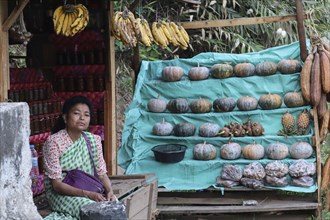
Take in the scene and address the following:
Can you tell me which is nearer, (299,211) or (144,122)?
(299,211)

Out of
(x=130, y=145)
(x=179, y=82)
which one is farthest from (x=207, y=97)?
(x=130, y=145)

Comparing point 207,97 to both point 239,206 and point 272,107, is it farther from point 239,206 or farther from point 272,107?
point 239,206

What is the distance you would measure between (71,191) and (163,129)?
10.4 ft

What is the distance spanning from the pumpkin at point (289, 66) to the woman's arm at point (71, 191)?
375 cm

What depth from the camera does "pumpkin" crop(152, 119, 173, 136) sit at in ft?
25.7

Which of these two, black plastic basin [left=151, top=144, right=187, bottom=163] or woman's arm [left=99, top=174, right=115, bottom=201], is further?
black plastic basin [left=151, top=144, right=187, bottom=163]

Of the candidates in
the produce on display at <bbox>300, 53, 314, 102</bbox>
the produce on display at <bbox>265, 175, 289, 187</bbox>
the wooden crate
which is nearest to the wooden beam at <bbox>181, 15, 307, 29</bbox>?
the produce on display at <bbox>300, 53, 314, 102</bbox>

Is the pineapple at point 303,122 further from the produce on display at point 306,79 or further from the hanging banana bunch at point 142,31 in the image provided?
the hanging banana bunch at point 142,31

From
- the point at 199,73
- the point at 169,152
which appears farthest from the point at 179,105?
the point at 169,152

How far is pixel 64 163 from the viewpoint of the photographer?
4910mm

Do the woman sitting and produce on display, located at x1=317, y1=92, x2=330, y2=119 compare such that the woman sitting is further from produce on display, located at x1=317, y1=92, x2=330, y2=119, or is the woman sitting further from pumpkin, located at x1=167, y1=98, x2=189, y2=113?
produce on display, located at x1=317, y1=92, x2=330, y2=119

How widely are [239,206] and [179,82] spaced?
6.21 ft

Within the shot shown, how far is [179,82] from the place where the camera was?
809cm

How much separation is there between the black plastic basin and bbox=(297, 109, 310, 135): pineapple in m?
1.47
